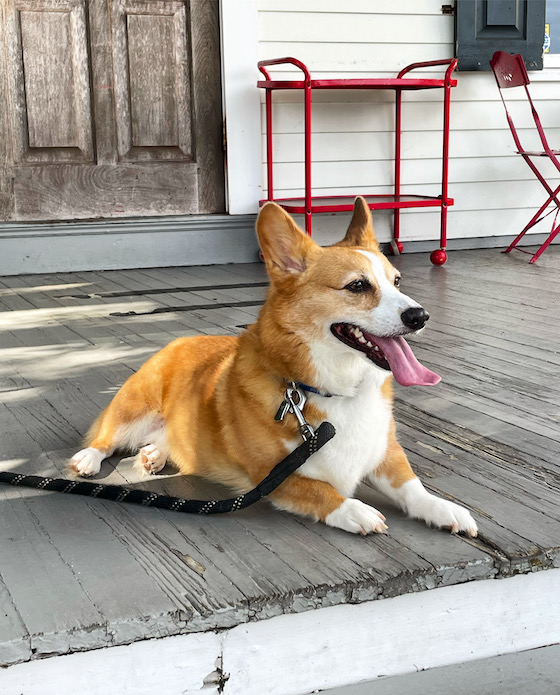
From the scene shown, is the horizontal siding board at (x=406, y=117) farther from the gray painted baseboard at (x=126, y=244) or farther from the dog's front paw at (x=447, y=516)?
the dog's front paw at (x=447, y=516)

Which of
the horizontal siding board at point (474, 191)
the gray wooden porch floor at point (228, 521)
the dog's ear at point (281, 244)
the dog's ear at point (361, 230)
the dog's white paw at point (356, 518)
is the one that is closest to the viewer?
the gray wooden porch floor at point (228, 521)

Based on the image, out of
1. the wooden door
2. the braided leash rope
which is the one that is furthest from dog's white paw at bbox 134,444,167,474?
the wooden door

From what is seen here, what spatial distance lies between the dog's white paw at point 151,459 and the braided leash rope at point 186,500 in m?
0.15

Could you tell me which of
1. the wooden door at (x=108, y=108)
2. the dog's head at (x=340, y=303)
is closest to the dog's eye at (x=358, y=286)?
the dog's head at (x=340, y=303)

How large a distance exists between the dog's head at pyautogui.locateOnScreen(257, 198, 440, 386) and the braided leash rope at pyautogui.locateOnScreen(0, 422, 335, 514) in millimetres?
172

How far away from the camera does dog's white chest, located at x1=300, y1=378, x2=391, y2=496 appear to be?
5.68ft

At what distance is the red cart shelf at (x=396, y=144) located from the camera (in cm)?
504

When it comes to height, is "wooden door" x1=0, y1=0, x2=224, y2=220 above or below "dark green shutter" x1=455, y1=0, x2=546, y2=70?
below

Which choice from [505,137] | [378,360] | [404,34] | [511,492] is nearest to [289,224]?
[378,360]

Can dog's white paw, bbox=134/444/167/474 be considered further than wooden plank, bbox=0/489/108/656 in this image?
Yes

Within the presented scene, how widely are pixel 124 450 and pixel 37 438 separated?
0.91 feet

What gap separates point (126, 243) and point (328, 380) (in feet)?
12.8

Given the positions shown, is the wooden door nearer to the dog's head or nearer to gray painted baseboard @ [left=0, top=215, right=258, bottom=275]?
gray painted baseboard @ [left=0, top=215, right=258, bottom=275]

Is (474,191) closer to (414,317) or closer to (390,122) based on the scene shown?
A: (390,122)
